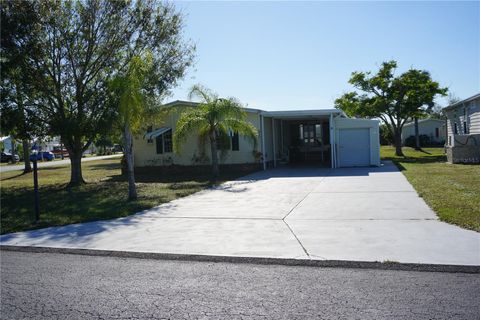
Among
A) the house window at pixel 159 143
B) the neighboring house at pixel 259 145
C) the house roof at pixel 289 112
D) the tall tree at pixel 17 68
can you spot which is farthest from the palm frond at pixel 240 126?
the tall tree at pixel 17 68

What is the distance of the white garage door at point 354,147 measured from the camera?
66.1 feet

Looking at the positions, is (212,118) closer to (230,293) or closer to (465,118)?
(230,293)

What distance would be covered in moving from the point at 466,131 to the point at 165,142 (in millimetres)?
16848

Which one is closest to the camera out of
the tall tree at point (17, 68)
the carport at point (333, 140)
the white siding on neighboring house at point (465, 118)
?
the tall tree at point (17, 68)

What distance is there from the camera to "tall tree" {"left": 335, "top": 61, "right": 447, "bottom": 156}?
26406 millimetres

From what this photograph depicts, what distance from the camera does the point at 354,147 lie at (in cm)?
2033

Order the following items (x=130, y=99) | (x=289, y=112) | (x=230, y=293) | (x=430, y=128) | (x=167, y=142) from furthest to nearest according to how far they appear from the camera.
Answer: (x=430, y=128), (x=167, y=142), (x=289, y=112), (x=130, y=99), (x=230, y=293)

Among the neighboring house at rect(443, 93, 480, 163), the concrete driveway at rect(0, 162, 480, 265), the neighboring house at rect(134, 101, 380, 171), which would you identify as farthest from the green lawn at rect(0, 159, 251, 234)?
the neighboring house at rect(443, 93, 480, 163)

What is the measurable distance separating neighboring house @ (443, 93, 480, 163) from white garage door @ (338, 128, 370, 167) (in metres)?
3.99

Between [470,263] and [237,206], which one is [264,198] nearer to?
[237,206]

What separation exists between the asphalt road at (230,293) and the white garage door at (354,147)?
16043 mm

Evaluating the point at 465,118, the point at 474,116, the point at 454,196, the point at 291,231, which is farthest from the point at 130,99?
the point at 465,118

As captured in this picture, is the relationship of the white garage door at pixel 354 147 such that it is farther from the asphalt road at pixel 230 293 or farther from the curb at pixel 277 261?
the asphalt road at pixel 230 293

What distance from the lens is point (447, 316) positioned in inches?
136
